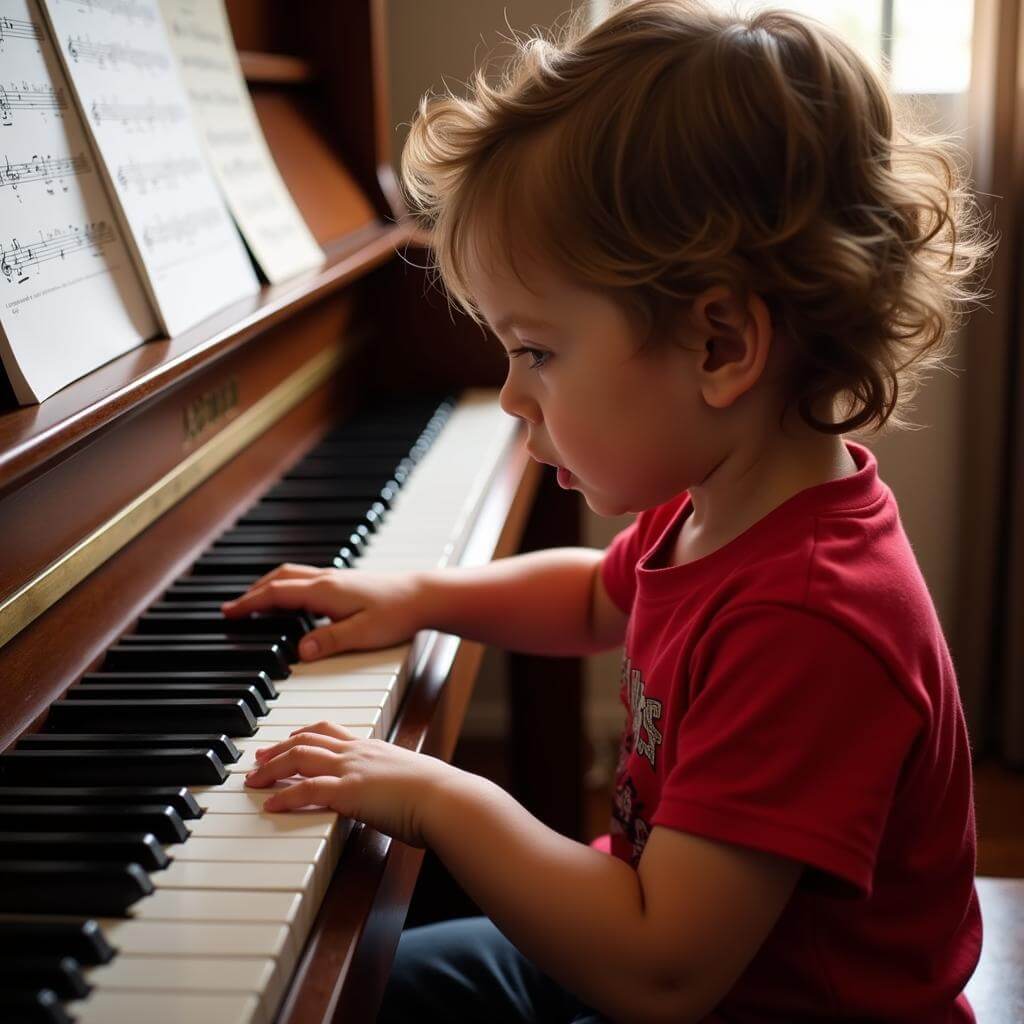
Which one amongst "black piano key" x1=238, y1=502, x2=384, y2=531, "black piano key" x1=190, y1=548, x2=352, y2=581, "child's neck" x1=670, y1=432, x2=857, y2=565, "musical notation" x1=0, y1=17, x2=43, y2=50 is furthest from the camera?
"black piano key" x1=238, y1=502, x2=384, y2=531

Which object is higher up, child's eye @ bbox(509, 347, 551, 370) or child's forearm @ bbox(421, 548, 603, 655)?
child's eye @ bbox(509, 347, 551, 370)

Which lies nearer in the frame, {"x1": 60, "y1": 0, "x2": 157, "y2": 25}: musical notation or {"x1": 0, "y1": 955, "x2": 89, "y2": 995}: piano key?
{"x1": 0, "y1": 955, "x2": 89, "y2": 995}: piano key

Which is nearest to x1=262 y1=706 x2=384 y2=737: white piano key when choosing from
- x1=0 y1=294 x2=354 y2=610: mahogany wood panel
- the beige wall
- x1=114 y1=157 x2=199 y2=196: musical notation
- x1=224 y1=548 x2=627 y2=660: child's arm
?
x1=224 y1=548 x2=627 y2=660: child's arm

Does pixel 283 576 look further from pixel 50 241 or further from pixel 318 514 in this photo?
pixel 50 241

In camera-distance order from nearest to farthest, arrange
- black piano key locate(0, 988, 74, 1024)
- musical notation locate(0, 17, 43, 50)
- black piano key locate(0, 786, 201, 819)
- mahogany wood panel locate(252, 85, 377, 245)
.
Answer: black piano key locate(0, 988, 74, 1024)
black piano key locate(0, 786, 201, 819)
musical notation locate(0, 17, 43, 50)
mahogany wood panel locate(252, 85, 377, 245)

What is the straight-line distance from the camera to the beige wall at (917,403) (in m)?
2.56

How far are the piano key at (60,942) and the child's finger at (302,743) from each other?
0.23 m

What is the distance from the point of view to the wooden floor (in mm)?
1958

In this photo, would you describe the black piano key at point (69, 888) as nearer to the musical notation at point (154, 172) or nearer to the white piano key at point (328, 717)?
the white piano key at point (328, 717)

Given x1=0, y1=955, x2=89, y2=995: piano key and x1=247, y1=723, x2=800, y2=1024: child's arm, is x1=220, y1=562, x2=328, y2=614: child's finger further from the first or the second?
x1=0, y1=955, x2=89, y2=995: piano key

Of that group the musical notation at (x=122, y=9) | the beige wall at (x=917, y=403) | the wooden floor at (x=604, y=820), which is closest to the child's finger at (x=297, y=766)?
the musical notation at (x=122, y=9)

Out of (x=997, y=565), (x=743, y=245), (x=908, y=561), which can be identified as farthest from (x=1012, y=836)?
(x=743, y=245)

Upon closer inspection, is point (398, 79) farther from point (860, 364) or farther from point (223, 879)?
point (223, 879)

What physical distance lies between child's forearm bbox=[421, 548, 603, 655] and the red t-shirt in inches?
9.5
